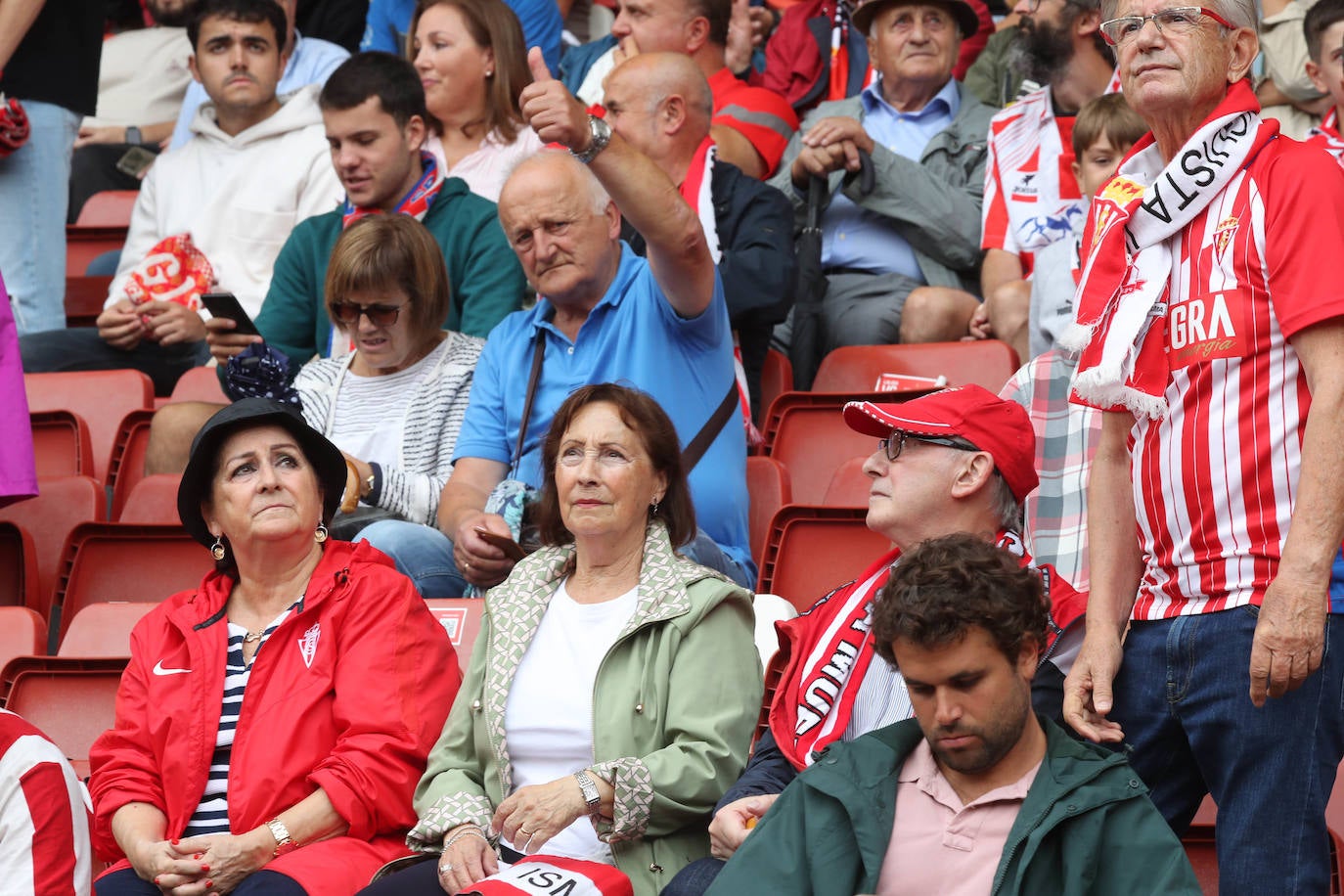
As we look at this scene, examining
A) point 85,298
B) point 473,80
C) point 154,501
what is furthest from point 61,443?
point 473,80

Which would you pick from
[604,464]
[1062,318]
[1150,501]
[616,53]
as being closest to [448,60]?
[616,53]

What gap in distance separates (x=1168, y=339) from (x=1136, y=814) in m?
0.71

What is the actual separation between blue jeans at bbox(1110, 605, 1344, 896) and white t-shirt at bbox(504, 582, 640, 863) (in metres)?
1.04

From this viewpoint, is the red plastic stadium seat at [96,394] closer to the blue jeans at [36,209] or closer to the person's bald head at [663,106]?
the blue jeans at [36,209]

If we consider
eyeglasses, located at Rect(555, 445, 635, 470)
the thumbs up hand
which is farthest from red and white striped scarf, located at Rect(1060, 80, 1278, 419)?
the thumbs up hand

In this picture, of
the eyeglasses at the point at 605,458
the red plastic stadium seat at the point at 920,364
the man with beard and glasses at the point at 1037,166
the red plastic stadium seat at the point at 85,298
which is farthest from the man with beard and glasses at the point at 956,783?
the red plastic stadium seat at the point at 85,298

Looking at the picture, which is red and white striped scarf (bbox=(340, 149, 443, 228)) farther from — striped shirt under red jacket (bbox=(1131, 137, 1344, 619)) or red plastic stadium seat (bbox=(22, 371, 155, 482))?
striped shirt under red jacket (bbox=(1131, 137, 1344, 619))

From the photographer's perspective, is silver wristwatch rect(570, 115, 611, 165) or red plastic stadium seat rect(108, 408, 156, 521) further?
red plastic stadium seat rect(108, 408, 156, 521)

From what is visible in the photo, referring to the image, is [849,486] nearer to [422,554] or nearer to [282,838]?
[422,554]

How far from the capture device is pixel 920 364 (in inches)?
187

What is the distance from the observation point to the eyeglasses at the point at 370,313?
14.3ft

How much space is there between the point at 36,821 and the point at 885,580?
1.32m

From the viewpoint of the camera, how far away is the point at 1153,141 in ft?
8.69

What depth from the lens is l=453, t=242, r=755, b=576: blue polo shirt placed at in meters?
3.83
